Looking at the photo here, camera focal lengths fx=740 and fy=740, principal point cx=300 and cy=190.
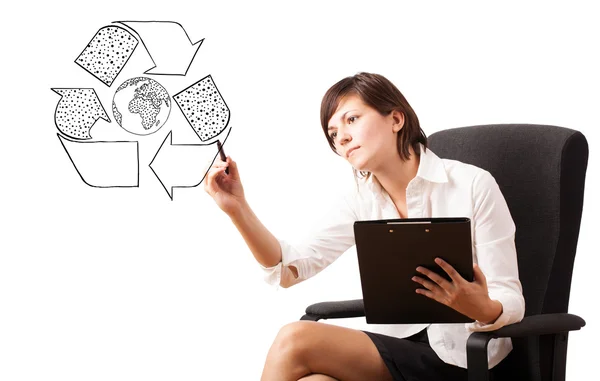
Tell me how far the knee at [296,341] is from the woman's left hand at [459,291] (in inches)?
10.5

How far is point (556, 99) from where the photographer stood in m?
2.39

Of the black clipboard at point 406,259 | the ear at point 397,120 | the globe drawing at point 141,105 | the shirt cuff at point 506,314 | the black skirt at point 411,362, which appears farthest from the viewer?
the globe drawing at point 141,105

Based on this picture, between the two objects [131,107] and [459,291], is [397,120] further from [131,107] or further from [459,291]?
[131,107]

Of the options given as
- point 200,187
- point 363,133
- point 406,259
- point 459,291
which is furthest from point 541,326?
point 200,187

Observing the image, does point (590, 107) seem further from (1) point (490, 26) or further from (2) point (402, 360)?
(2) point (402, 360)

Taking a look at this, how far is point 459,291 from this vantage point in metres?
1.41

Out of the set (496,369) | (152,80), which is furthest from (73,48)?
(496,369)

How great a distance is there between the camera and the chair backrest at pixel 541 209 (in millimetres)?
1704

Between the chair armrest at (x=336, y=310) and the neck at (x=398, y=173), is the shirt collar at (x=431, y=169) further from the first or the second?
the chair armrest at (x=336, y=310)

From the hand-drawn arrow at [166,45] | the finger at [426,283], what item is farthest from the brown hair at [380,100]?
the hand-drawn arrow at [166,45]

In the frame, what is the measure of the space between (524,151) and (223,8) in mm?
1210

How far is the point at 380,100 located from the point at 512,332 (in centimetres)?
59

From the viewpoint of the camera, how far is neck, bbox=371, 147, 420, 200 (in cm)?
174

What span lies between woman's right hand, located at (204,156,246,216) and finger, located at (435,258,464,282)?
50cm
